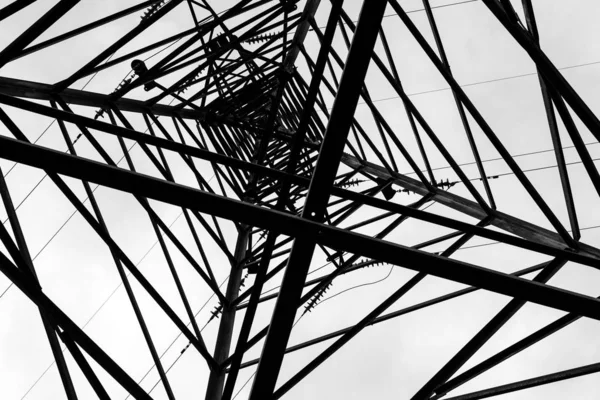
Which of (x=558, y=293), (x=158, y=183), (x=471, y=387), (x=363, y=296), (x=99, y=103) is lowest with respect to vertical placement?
(x=558, y=293)

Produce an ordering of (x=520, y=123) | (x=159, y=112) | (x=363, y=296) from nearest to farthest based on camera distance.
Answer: (x=159, y=112), (x=363, y=296), (x=520, y=123)

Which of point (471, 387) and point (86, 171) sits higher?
point (471, 387)

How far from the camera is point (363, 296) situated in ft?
136

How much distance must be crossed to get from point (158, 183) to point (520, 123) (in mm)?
73584

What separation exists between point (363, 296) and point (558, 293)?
3948 centimetres

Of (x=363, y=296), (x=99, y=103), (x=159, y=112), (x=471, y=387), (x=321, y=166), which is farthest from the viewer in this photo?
(x=363, y=296)

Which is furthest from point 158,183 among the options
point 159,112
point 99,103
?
point 159,112

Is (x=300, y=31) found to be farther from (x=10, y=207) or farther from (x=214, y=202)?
(x=214, y=202)

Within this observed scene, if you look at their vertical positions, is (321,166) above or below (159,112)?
below

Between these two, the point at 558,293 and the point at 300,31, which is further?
the point at 300,31

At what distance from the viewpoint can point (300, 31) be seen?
8.98 meters

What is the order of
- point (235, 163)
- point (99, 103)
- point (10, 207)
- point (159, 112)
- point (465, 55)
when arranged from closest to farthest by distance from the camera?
point (235, 163)
point (10, 207)
point (99, 103)
point (159, 112)
point (465, 55)

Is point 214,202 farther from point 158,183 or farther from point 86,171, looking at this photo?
point 86,171

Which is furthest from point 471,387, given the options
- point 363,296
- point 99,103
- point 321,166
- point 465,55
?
point 465,55
